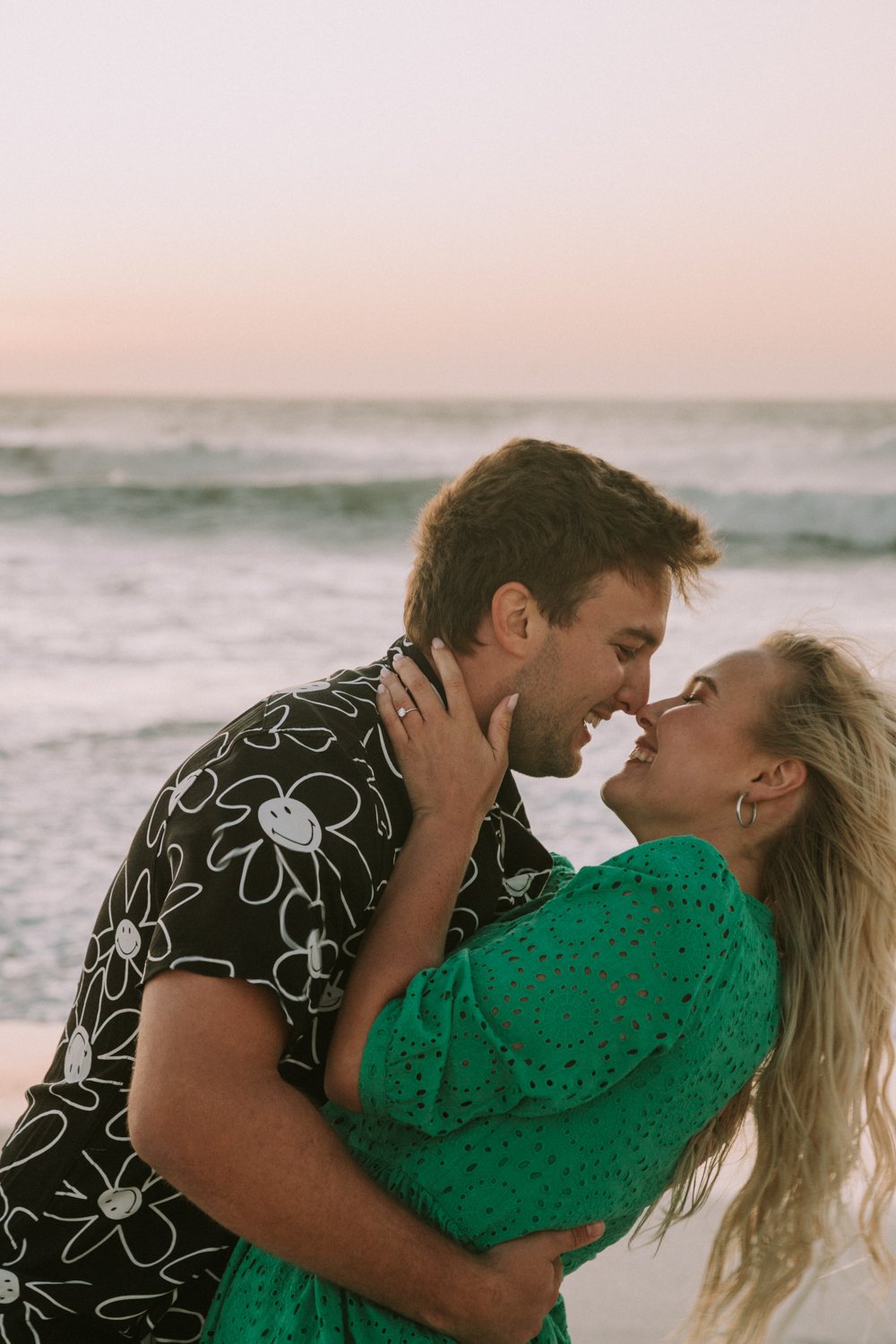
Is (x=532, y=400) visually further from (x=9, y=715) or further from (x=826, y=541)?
(x=9, y=715)

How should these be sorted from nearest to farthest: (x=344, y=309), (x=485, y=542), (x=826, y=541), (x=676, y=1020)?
(x=676, y=1020) < (x=485, y=542) < (x=826, y=541) < (x=344, y=309)

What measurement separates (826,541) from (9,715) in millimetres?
14814

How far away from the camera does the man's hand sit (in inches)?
68.9

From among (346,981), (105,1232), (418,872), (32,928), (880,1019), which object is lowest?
(32,928)

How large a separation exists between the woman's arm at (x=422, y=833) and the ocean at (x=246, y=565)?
62 centimetres

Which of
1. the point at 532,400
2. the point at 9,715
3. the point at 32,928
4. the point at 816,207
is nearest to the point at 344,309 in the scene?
the point at 816,207

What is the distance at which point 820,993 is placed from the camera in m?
2.10

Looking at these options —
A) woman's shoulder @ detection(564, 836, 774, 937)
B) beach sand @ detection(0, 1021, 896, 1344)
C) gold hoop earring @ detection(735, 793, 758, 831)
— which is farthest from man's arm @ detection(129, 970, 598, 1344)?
beach sand @ detection(0, 1021, 896, 1344)

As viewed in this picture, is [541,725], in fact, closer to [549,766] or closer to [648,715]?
[549,766]

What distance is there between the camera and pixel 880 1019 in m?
2.24

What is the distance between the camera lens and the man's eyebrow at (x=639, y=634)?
7.45 ft

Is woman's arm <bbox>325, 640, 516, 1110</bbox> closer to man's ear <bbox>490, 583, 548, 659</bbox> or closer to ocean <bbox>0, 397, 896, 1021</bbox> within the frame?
man's ear <bbox>490, 583, 548, 659</bbox>

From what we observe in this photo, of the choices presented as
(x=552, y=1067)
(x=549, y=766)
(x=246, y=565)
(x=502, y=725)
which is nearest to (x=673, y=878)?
(x=552, y=1067)

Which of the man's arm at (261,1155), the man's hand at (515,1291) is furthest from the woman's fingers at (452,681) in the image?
the man's hand at (515,1291)
